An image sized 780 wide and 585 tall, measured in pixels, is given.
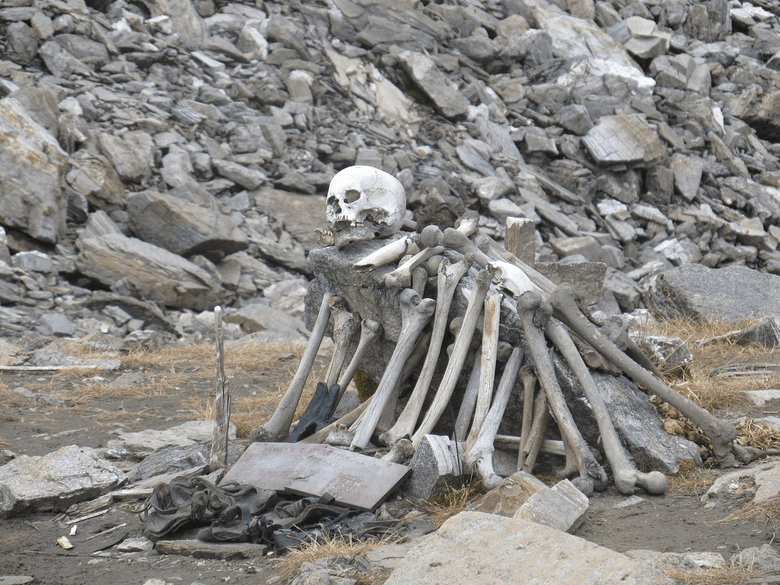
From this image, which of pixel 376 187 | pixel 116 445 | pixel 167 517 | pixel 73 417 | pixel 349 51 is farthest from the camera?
pixel 349 51

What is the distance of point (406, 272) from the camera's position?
539 cm

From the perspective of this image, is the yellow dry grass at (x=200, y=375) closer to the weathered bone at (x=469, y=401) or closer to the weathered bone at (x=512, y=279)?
the weathered bone at (x=469, y=401)

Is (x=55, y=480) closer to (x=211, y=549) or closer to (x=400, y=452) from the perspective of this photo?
(x=211, y=549)

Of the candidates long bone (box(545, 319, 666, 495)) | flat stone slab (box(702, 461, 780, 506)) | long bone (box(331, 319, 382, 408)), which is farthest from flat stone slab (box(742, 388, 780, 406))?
long bone (box(331, 319, 382, 408))

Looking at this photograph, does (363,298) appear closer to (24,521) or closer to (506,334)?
(506,334)

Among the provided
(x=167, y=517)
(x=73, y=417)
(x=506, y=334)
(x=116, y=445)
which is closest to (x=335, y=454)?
(x=167, y=517)

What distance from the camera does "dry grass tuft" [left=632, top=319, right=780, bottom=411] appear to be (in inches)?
232

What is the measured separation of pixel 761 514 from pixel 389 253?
8.94 feet

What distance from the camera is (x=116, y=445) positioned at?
6.13m

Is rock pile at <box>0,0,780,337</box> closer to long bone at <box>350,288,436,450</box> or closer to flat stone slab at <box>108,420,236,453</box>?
flat stone slab at <box>108,420,236,453</box>

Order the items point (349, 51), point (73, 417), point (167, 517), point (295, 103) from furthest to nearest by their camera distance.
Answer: point (349, 51) → point (295, 103) → point (73, 417) → point (167, 517)

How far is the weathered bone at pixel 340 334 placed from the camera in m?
5.78

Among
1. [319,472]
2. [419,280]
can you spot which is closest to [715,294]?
[419,280]

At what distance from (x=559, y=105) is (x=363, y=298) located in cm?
1365
